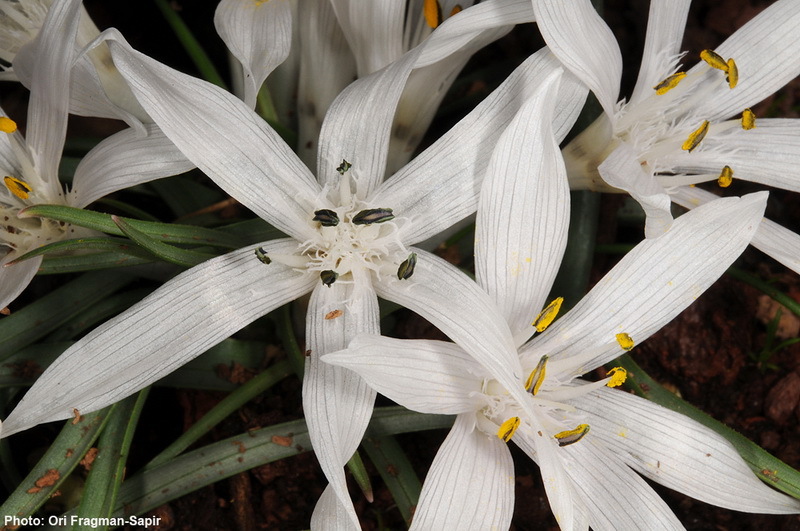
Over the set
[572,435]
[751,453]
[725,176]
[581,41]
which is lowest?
[751,453]

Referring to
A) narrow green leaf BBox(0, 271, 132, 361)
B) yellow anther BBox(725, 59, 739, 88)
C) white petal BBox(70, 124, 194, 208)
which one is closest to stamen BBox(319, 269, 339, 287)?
white petal BBox(70, 124, 194, 208)

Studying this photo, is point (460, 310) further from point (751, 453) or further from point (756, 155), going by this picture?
point (756, 155)

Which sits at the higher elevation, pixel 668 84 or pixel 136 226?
pixel 136 226

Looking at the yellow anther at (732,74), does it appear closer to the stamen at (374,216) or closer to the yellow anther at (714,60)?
the yellow anther at (714,60)

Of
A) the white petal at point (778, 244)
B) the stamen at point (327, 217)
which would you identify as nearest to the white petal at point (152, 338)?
the stamen at point (327, 217)

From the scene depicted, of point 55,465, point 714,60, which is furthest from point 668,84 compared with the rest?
point 55,465
